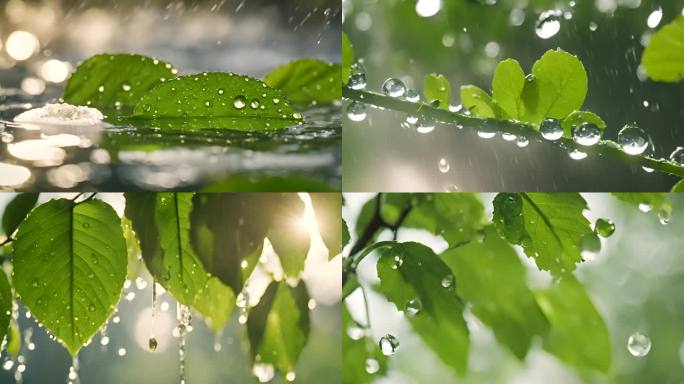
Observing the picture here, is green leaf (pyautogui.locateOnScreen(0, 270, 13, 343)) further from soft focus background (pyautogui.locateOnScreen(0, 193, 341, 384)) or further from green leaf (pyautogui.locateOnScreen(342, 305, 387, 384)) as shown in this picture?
green leaf (pyautogui.locateOnScreen(342, 305, 387, 384))

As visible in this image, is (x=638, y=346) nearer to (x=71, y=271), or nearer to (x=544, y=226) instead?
(x=544, y=226)

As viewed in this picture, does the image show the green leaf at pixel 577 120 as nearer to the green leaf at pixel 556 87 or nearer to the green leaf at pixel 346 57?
the green leaf at pixel 556 87

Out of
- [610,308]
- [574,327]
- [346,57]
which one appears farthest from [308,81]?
[610,308]

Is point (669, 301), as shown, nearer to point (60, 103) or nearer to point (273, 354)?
point (273, 354)

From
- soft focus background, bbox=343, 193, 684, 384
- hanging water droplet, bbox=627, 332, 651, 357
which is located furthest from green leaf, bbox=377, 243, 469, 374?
hanging water droplet, bbox=627, 332, 651, 357

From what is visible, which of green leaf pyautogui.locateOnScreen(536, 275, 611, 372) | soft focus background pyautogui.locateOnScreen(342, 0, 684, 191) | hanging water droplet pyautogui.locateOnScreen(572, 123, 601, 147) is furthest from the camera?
soft focus background pyautogui.locateOnScreen(342, 0, 684, 191)

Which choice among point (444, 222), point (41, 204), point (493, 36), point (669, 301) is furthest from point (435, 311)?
point (669, 301)
